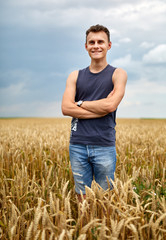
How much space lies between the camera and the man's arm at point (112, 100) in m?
2.58

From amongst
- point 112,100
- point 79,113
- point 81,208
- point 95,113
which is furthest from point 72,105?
point 81,208

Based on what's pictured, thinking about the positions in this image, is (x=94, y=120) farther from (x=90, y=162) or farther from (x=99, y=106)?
(x=90, y=162)

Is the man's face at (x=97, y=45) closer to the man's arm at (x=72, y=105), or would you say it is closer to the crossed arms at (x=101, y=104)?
the crossed arms at (x=101, y=104)

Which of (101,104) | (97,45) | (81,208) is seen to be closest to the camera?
(81,208)

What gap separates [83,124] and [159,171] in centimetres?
204

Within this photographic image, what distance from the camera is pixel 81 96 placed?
288 centimetres

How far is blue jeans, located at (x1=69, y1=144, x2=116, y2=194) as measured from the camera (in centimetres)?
260

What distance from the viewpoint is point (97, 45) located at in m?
2.69

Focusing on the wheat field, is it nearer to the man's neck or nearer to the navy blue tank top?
the navy blue tank top

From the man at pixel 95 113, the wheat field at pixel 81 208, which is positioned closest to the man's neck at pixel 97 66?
the man at pixel 95 113

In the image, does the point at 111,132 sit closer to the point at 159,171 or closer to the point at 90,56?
the point at 90,56

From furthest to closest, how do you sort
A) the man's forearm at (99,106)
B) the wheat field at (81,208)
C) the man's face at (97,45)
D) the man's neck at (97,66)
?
the man's neck at (97,66)
the man's face at (97,45)
the man's forearm at (99,106)
the wheat field at (81,208)

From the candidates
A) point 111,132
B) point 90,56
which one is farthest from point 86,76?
point 111,132

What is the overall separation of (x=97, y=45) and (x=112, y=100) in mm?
681
